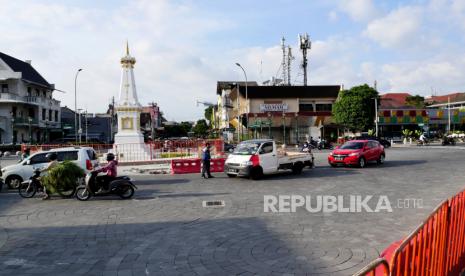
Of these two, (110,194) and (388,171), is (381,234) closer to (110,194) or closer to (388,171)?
(110,194)

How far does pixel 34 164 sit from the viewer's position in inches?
605

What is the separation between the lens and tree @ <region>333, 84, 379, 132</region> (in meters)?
51.0

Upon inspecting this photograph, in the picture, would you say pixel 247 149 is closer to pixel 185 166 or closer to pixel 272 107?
pixel 185 166

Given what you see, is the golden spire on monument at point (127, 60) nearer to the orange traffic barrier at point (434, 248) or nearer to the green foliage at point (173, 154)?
the green foliage at point (173, 154)

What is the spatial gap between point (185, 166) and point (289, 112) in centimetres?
3868

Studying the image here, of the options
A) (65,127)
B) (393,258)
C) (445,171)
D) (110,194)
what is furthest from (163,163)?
(65,127)

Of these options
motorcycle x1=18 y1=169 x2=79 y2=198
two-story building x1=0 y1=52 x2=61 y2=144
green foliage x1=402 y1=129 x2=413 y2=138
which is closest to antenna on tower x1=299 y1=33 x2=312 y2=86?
green foliage x1=402 y1=129 x2=413 y2=138

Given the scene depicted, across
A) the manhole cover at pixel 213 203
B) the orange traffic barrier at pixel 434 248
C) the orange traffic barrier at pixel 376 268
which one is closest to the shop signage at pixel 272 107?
the manhole cover at pixel 213 203

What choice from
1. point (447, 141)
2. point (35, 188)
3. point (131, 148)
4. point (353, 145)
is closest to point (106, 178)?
point (35, 188)

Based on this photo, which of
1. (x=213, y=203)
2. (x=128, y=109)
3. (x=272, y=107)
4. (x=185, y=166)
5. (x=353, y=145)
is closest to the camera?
(x=213, y=203)

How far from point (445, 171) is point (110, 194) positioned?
15210 millimetres

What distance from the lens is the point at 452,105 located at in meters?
94.6
